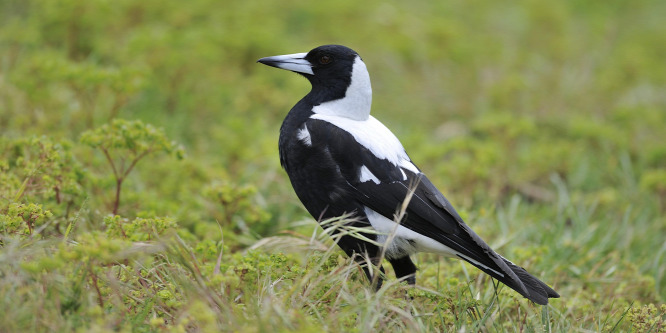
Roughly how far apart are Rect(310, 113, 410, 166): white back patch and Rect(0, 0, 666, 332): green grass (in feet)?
1.50

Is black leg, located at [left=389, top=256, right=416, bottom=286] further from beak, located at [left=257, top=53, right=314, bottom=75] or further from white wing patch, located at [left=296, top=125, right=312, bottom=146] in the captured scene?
beak, located at [left=257, top=53, right=314, bottom=75]

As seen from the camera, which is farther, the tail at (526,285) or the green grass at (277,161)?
the tail at (526,285)

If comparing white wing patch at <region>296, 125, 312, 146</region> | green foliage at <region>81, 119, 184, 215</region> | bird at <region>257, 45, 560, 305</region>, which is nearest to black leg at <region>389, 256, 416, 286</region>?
bird at <region>257, 45, 560, 305</region>

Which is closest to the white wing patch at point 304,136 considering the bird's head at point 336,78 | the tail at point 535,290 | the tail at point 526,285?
the bird's head at point 336,78

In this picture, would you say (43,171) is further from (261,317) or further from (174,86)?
(174,86)

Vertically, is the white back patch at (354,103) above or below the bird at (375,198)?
above

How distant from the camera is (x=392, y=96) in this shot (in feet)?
19.3

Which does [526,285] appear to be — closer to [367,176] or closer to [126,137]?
[367,176]

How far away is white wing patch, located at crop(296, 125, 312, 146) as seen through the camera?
2760 millimetres

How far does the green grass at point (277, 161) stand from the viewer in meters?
2.27

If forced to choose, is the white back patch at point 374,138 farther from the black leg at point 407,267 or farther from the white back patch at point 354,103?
the black leg at point 407,267

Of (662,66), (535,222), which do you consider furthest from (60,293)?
(662,66)

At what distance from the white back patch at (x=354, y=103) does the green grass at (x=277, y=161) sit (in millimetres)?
579

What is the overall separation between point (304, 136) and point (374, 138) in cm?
29
